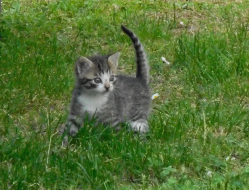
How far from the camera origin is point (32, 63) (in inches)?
349

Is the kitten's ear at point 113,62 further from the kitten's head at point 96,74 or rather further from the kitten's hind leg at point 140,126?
the kitten's hind leg at point 140,126

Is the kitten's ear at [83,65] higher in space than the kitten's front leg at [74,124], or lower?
higher

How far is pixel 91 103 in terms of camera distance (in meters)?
7.23

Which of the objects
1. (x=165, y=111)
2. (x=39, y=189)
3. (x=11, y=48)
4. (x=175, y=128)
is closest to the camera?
(x=39, y=189)

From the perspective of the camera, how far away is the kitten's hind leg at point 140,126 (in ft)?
23.8

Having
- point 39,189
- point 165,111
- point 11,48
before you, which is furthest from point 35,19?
point 39,189

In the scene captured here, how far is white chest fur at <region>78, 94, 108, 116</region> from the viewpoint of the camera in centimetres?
721

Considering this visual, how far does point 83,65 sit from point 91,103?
0.49 metres

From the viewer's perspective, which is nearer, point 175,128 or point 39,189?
point 39,189

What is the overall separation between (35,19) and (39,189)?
5.83 metres

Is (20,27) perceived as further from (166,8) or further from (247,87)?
(247,87)

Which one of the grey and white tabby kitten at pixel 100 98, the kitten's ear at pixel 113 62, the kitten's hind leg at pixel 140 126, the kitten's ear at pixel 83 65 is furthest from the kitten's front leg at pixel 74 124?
the kitten's ear at pixel 113 62

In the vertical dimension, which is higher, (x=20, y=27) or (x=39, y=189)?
(x=20, y=27)

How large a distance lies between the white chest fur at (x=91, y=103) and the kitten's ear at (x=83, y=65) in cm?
33
